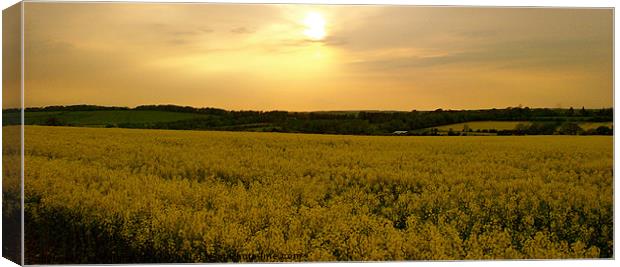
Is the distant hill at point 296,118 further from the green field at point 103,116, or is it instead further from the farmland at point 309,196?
the farmland at point 309,196

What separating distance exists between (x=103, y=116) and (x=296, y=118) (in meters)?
2.11

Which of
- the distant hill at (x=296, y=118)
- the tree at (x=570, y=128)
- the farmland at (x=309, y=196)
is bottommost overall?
the farmland at (x=309, y=196)

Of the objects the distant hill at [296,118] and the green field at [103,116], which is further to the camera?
the distant hill at [296,118]

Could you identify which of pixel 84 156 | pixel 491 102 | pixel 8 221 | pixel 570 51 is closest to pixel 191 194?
pixel 84 156

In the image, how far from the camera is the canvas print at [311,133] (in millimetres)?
11102

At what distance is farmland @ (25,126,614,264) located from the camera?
1111 centimetres

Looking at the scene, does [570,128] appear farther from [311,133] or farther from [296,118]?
[296,118]

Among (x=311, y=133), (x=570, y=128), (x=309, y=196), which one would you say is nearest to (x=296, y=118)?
(x=311, y=133)

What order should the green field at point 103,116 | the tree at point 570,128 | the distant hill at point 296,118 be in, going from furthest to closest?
the tree at point 570,128 → the distant hill at point 296,118 → the green field at point 103,116

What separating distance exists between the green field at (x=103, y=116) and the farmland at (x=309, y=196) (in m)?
0.12

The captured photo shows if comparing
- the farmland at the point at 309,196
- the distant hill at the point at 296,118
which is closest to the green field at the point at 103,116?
the distant hill at the point at 296,118

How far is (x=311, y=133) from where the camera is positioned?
11.6 meters

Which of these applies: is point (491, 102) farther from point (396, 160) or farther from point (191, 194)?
point (191, 194)

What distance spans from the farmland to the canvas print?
0.7 inches
